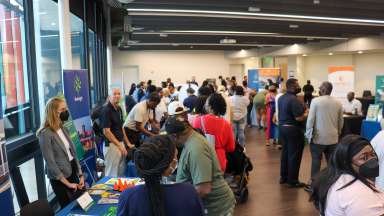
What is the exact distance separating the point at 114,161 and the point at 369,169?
3.32m

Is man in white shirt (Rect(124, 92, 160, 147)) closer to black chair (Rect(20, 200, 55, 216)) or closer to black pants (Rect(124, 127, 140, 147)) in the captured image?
black pants (Rect(124, 127, 140, 147))

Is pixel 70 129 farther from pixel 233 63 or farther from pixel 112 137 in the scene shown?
pixel 233 63

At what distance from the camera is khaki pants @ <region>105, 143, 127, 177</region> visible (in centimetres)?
447

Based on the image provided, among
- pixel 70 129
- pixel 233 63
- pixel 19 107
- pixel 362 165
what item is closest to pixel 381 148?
pixel 362 165

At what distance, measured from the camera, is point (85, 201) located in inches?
101

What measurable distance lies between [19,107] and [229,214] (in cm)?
218

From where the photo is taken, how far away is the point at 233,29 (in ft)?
35.0

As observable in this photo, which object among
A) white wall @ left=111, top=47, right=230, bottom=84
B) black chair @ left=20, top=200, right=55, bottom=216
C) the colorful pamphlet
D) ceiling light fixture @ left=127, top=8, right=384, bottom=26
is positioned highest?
ceiling light fixture @ left=127, top=8, right=384, bottom=26

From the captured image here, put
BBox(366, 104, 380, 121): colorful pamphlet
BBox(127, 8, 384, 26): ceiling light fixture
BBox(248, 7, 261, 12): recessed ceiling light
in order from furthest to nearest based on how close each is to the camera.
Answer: BBox(127, 8, 384, 26): ceiling light fixture → BBox(248, 7, 261, 12): recessed ceiling light → BBox(366, 104, 380, 121): colorful pamphlet

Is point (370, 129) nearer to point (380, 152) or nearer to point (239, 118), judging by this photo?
point (239, 118)

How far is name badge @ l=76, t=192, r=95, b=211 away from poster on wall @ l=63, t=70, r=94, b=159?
3.56 ft

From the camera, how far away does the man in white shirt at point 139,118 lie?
4805 millimetres

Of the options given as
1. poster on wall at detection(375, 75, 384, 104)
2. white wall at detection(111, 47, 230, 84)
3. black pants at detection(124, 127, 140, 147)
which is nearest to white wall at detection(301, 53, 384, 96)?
white wall at detection(111, 47, 230, 84)

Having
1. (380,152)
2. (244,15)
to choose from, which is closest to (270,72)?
(244,15)
